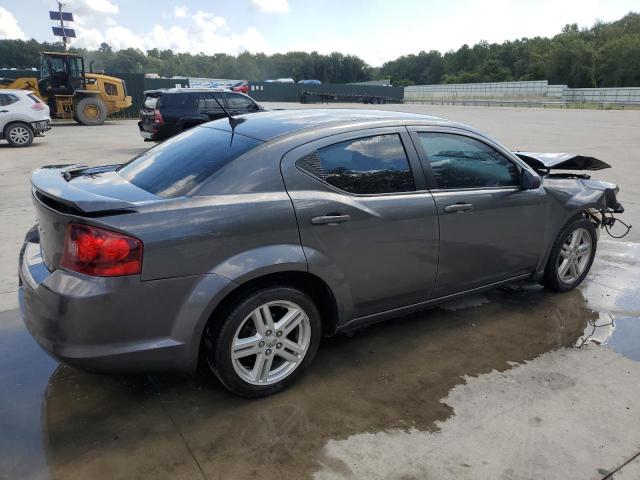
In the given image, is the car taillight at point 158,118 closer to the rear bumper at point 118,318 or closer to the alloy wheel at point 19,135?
the alloy wheel at point 19,135

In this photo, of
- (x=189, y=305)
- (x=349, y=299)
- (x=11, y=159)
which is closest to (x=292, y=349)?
(x=349, y=299)

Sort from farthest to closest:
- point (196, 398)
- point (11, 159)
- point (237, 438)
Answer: point (11, 159), point (196, 398), point (237, 438)

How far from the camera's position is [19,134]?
1384 centimetres

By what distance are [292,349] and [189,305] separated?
0.74 m

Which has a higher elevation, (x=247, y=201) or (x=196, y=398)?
(x=247, y=201)

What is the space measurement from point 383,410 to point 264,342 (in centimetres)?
78

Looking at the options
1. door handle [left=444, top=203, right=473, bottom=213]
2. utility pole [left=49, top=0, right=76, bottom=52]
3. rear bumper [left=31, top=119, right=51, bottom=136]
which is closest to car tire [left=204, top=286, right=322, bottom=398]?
door handle [left=444, top=203, right=473, bottom=213]

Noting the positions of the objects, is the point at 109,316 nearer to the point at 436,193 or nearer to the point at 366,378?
the point at 366,378

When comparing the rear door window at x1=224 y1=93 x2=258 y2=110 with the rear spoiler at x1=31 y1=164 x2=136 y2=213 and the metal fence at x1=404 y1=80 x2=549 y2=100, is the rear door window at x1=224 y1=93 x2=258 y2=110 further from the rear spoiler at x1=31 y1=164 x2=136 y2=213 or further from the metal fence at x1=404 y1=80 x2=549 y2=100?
the metal fence at x1=404 y1=80 x2=549 y2=100

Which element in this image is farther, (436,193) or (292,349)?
(436,193)

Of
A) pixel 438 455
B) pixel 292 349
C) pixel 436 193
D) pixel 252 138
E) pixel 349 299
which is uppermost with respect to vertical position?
pixel 252 138

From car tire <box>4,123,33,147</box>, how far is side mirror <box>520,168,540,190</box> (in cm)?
1428

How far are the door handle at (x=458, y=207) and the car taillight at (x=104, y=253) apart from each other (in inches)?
79.2

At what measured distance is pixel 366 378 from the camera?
10.3 ft
